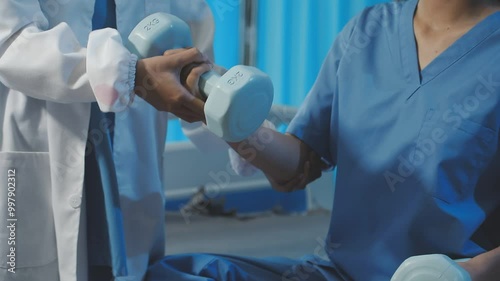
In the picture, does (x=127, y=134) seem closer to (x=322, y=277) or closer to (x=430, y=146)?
(x=322, y=277)

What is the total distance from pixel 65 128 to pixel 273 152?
329 millimetres

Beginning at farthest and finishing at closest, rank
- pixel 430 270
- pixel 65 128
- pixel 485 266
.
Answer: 1. pixel 65 128
2. pixel 485 266
3. pixel 430 270

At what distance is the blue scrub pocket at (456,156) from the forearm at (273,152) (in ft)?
0.80

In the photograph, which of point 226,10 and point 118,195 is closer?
point 118,195

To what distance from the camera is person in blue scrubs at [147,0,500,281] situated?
3.80 feet

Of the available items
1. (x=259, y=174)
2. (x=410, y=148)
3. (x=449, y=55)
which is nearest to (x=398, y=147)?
(x=410, y=148)

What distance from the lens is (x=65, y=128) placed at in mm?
1266

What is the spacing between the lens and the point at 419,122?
3.88ft

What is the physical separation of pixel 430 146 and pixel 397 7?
292 millimetres

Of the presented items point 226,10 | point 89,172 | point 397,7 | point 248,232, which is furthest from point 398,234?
point 226,10

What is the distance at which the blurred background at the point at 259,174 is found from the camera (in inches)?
102

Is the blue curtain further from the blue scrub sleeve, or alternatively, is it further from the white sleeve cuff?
the white sleeve cuff

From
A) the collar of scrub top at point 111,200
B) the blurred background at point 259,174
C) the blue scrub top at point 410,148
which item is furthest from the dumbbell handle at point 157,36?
the blurred background at point 259,174

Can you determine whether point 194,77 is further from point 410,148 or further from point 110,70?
point 410,148
